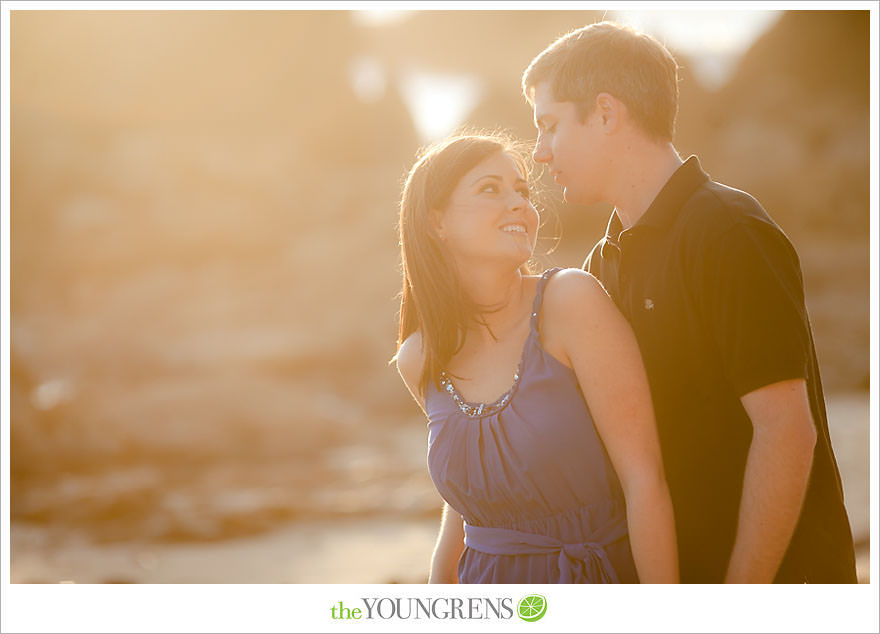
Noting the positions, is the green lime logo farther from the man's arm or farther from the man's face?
the man's face

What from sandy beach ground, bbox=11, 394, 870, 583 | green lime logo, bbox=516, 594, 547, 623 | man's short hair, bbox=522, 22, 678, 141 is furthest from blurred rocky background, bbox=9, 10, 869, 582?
man's short hair, bbox=522, 22, 678, 141

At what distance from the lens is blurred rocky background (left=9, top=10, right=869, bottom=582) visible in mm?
11148

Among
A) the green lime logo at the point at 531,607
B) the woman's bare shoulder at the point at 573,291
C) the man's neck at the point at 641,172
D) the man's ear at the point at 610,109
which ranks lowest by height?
the green lime logo at the point at 531,607

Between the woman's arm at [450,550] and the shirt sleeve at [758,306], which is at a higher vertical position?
the shirt sleeve at [758,306]

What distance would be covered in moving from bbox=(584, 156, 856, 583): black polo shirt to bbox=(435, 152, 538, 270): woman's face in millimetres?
282

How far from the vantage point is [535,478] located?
2.28 metres

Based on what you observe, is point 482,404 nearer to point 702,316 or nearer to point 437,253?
point 437,253

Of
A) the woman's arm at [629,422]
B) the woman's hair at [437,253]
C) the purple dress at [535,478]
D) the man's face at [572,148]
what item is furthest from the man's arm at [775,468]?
the woman's hair at [437,253]

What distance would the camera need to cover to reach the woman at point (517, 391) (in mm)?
2201

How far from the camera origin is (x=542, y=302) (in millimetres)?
2373

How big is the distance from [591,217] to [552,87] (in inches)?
750

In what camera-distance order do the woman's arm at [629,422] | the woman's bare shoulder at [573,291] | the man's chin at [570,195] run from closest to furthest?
the woman's arm at [629,422], the woman's bare shoulder at [573,291], the man's chin at [570,195]

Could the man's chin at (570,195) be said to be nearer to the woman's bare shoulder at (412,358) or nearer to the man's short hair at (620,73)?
the man's short hair at (620,73)

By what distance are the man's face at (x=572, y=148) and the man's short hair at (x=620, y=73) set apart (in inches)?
1.2
